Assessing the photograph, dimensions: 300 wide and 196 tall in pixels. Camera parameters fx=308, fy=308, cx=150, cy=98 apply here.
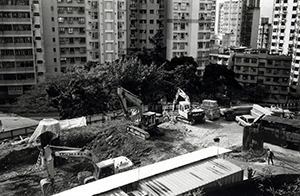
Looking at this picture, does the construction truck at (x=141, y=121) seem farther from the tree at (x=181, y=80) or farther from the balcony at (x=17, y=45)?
the balcony at (x=17, y=45)

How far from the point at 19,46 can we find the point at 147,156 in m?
39.2

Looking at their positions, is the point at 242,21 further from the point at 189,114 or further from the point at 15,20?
the point at 189,114

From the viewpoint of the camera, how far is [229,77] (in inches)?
2184

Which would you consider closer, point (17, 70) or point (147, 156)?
point (147, 156)

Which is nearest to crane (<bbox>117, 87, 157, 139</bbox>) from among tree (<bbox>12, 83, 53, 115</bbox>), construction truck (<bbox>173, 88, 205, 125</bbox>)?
construction truck (<bbox>173, 88, 205, 125</bbox>)

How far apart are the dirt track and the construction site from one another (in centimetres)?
7

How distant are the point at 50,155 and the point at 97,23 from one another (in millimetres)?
47568

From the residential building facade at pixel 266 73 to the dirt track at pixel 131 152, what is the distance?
39070 mm

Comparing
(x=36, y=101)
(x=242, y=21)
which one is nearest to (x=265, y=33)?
(x=242, y=21)

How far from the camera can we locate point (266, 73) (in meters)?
69.6

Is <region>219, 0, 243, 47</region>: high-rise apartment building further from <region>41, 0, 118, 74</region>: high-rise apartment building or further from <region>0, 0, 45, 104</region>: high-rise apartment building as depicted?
<region>0, 0, 45, 104</region>: high-rise apartment building

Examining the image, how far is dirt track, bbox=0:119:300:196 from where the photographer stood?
23.9 metres

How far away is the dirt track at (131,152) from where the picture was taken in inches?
940

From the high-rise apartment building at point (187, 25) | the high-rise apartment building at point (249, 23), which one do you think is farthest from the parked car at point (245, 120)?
the high-rise apartment building at point (249, 23)
